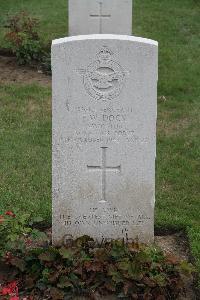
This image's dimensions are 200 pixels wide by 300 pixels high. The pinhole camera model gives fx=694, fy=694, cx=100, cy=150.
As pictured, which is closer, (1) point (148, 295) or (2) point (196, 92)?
(1) point (148, 295)

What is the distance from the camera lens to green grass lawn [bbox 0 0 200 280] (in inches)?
247

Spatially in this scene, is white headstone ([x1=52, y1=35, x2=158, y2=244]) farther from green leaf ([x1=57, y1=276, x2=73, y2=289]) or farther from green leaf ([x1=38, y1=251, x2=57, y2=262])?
green leaf ([x1=57, y1=276, x2=73, y2=289])

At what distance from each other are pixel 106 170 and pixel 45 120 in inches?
132

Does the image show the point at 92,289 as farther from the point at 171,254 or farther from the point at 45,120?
the point at 45,120

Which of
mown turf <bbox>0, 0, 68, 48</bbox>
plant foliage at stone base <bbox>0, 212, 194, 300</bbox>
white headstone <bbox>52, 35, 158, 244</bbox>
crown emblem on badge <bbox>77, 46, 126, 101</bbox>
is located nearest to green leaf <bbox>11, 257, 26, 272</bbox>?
plant foliage at stone base <bbox>0, 212, 194, 300</bbox>

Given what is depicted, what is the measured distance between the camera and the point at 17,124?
8.27 meters

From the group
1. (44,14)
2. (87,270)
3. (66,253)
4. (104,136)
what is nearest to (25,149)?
(104,136)

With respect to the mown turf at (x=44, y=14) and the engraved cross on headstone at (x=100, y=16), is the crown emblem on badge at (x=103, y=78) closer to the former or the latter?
the engraved cross on headstone at (x=100, y=16)

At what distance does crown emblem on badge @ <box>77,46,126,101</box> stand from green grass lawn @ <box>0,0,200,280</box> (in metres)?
1.47

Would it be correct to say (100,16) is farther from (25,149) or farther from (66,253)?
(66,253)

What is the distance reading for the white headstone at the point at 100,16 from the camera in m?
10.2

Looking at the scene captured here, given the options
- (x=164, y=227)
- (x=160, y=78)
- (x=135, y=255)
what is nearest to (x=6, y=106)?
(x=160, y=78)

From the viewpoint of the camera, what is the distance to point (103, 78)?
495 centimetres

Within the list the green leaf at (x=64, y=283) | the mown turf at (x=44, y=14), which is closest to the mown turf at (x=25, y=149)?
the green leaf at (x=64, y=283)
